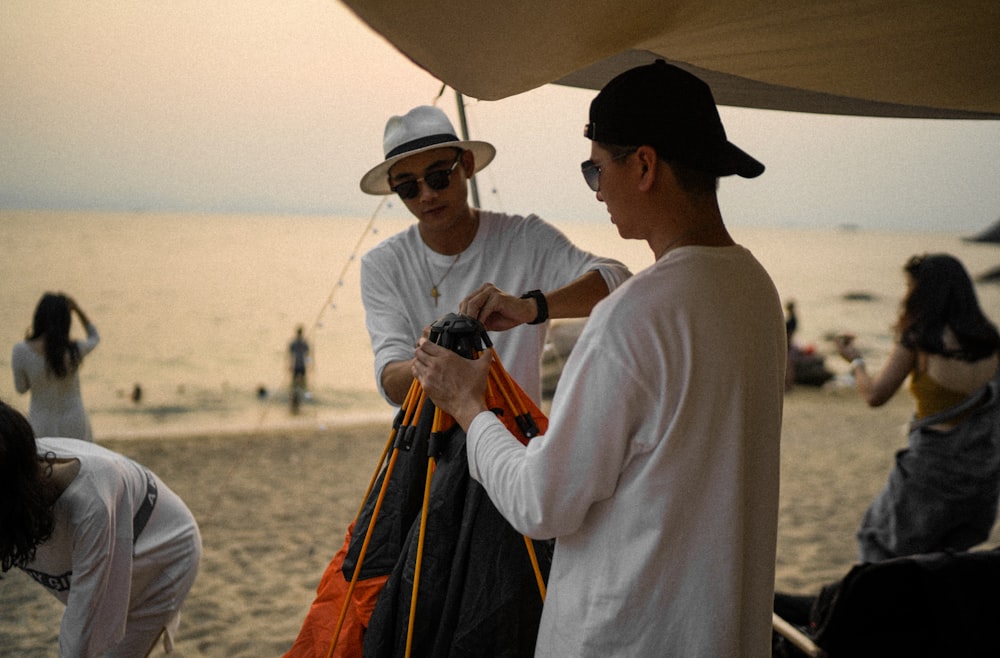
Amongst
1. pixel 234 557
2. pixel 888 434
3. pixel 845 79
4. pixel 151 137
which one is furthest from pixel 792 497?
pixel 151 137

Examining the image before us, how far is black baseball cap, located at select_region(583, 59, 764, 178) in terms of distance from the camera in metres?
1.13

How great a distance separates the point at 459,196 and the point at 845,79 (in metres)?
1.11

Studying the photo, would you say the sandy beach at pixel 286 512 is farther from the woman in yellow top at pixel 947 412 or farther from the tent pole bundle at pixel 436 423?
the tent pole bundle at pixel 436 423

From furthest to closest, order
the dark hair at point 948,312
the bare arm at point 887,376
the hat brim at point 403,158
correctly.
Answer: the bare arm at point 887,376 → the dark hair at point 948,312 → the hat brim at point 403,158

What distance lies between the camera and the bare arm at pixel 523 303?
1.65m

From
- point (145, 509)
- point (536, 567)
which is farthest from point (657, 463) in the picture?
point (145, 509)

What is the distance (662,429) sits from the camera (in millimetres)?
1089

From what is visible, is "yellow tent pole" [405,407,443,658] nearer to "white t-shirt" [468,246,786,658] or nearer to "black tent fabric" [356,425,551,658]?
"black tent fabric" [356,425,551,658]

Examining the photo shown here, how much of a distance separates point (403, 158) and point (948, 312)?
2.47 metres

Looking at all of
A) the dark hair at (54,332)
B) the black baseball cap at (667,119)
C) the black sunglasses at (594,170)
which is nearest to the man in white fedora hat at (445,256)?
the black sunglasses at (594,170)

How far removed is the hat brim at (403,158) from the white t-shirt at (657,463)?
1.11 m

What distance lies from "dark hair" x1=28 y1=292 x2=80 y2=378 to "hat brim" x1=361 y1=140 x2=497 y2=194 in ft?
9.24

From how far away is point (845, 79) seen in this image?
2020mm

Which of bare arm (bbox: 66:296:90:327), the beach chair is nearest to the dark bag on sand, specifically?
the beach chair
